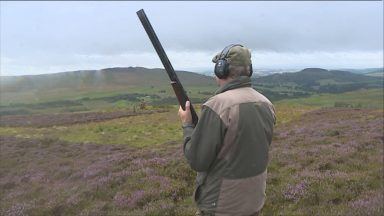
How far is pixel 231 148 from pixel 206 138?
348 millimetres

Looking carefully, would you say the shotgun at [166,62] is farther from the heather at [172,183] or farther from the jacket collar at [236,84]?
the heather at [172,183]

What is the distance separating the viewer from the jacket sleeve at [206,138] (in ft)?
16.6

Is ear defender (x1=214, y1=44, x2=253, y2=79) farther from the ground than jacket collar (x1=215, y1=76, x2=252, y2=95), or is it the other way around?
ear defender (x1=214, y1=44, x2=253, y2=79)

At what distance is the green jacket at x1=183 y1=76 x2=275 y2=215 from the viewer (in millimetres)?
5102

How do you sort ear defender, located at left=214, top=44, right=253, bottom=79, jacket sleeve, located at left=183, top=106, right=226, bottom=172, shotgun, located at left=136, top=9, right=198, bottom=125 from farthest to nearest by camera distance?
shotgun, located at left=136, top=9, right=198, bottom=125
ear defender, located at left=214, top=44, right=253, bottom=79
jacket sleeve, located at left=183, top=106, right=226, bottom=172

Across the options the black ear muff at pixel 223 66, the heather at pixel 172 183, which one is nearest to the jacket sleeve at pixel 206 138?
the black ear muff at pixel 223 66

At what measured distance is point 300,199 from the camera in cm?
1281

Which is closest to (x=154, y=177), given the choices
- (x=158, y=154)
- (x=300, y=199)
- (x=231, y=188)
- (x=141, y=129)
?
(x=300, y=199)

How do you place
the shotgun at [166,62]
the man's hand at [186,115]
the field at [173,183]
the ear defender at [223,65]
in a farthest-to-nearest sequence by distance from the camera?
the field at [173,183]
the shotgun at [166,62]
the man's hand at [186,115]
the ear defender at [223,65]

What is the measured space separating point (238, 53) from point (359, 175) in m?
11.2

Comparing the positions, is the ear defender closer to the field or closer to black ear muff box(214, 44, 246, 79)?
black ear muff box(214, 44, 246, 79)

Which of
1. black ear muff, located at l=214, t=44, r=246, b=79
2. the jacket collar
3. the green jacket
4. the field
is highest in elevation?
black ear muff, located at l=214, t=44, r=246, b=79

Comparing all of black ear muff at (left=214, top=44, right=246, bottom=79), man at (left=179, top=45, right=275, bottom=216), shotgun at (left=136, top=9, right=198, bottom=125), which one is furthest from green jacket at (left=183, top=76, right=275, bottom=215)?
shotgun at (left=136, top=9, right=198, bottom=125)

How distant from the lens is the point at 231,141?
17.0 feet
